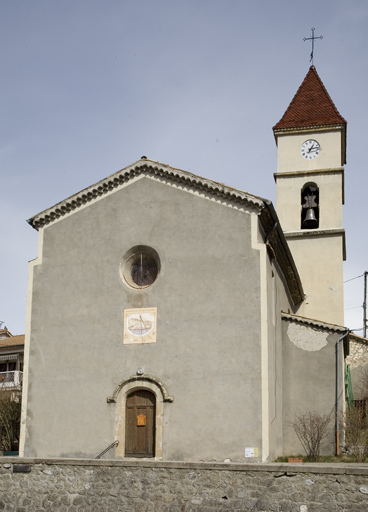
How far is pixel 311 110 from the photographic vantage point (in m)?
33.1

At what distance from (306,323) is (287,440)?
3857mm

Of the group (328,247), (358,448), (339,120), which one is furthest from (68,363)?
(339,120)

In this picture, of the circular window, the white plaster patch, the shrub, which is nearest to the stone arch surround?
the circular window

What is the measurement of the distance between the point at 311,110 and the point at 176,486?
2279 centimetres

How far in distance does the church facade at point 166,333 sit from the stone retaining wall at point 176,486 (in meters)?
4.41

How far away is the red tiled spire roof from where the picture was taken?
106ft

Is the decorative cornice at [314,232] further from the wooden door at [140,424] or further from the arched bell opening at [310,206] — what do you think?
the wooden door at [140,424]

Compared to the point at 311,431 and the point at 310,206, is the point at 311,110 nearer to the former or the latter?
the point at 310,206

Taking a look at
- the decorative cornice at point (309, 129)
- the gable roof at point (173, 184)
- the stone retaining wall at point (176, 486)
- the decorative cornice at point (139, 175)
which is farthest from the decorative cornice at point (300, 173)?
the stone retaining wall at point (176, 486)

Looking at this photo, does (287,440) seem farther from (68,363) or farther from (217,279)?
(68,363)

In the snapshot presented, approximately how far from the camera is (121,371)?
2081 cm

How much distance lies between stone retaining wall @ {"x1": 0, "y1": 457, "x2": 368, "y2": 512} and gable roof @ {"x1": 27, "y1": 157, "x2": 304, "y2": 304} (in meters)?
8.63

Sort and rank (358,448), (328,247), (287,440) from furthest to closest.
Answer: (328,247) → (287,440) → (358,448)

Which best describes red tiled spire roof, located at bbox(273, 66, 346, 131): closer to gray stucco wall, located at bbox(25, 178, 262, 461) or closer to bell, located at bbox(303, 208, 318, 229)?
bell, located at bbox(303, 208, 318, 229)
